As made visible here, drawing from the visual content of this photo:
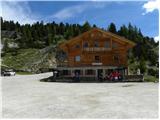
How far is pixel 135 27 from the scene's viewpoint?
136m

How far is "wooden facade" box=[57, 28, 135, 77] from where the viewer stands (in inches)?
2148

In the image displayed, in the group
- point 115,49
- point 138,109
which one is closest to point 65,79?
point 115,49

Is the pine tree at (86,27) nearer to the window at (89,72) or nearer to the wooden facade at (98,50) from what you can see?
the wooden facade at (98,50)

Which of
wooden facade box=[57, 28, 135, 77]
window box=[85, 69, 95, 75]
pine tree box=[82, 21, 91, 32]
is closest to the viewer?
wooden facade box=[57, 28, 135, 77]

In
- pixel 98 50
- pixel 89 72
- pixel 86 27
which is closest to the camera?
pixel 89 72

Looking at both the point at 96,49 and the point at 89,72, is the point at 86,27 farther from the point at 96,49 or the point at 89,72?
the point at 89,72

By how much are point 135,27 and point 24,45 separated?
46.8m

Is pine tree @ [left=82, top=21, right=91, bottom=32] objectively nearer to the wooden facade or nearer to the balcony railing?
the wooden facade

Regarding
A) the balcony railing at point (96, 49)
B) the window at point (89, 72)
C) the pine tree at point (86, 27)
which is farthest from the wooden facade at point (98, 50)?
the pine tree at point (86, 27)

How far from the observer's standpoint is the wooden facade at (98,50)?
2148 inches

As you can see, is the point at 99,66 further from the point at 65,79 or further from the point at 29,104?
the point at 29,104

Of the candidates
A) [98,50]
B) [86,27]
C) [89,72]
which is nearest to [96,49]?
[98,50]

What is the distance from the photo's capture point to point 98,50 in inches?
2181

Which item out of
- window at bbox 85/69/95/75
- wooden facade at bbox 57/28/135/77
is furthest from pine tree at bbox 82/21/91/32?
window at bbox 85/69/95/75
